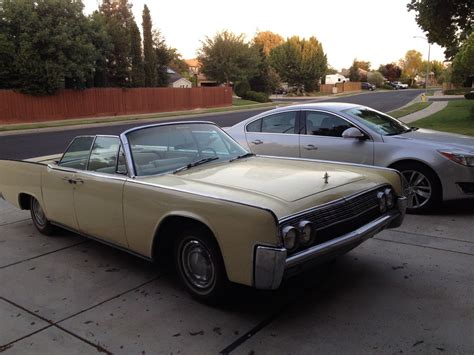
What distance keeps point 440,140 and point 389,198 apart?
2707 millimetres

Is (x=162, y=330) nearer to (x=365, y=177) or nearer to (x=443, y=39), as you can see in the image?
(x=365, y=177)

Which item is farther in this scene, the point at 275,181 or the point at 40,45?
the point at 40,45

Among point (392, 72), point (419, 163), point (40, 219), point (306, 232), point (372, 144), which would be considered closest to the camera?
point (306, 232)

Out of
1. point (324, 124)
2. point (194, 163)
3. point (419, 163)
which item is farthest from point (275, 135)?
point (194, 163)

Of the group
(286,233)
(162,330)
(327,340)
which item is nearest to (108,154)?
(162,330)

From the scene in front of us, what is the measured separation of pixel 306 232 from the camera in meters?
3.24

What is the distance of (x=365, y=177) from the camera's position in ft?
13.6

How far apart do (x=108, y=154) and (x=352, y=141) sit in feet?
11.8

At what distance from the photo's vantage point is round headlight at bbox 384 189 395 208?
13.6 ft

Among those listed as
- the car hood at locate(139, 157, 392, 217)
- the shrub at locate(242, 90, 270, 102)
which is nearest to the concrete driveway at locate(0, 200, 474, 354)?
the car hood at locate(139, 157, 392, 217)

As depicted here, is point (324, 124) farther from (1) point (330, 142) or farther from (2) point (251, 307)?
(2) point (251, 307)

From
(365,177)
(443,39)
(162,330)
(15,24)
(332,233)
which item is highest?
(15,24)

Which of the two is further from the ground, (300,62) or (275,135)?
(300,62)

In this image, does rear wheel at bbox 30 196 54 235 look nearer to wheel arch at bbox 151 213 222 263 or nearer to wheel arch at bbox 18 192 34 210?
wheel arch at bbox 18 192 34 210
